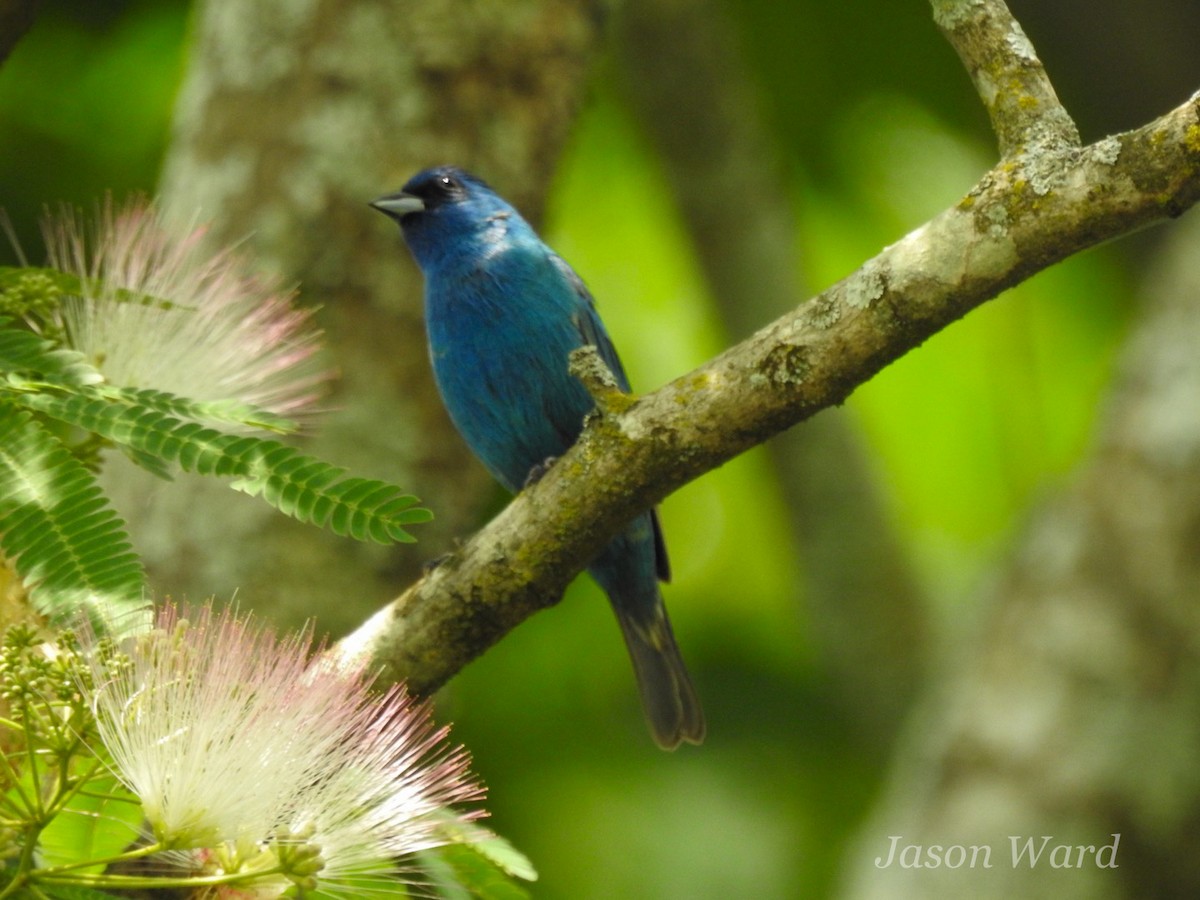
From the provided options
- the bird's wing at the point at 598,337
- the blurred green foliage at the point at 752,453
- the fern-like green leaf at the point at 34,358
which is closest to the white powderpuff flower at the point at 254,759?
the fern-like green leaf at the point at 34,358

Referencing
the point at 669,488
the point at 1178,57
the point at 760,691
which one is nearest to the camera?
the point at 669,488

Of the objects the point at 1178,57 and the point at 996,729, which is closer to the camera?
the point at 996,729

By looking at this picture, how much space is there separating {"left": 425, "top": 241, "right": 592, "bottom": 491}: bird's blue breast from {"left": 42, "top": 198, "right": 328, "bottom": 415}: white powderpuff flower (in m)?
1.48

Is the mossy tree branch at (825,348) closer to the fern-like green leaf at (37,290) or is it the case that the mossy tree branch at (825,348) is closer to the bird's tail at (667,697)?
the fern-like green leaf at (37,290)

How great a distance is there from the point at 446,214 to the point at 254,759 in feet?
9.26

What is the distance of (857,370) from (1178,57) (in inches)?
157

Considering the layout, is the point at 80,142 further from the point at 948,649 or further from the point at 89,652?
the point at 89,652

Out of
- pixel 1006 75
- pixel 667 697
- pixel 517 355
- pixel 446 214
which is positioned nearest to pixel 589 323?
pixel 517 355

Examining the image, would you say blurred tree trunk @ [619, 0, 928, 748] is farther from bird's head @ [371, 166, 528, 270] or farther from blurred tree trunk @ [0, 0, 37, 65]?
blurred tree trunk @ [0, 0, 37, 65]

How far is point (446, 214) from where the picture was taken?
4.41 meters

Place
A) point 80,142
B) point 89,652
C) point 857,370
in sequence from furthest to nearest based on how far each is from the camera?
1. point 80,142
2. point 857,370
3. point 89,652

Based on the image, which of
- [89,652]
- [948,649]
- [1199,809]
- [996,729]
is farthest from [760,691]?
[89,652]

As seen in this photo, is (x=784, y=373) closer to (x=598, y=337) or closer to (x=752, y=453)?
(x=598, y=337)

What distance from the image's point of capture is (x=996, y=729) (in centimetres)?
443
